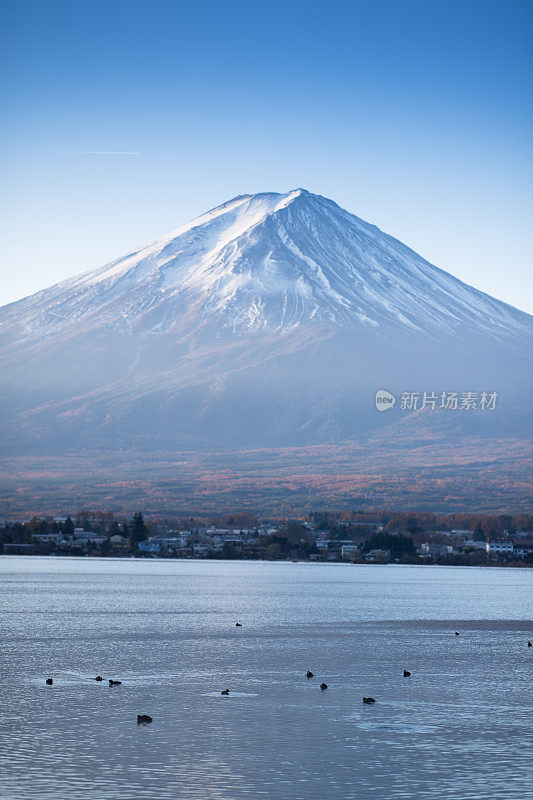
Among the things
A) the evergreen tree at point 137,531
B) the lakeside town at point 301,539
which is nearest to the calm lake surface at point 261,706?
the lakeside town at point 301,539

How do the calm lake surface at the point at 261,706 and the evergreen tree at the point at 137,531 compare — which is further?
the evergreen tree at the point at 137,531

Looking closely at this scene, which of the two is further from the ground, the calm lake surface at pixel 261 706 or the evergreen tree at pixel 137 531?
the evergreen tree at pixel 137 531

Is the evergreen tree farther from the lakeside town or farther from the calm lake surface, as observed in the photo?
the calm lake surface

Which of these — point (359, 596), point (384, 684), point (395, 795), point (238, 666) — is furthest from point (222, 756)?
point (359, 596)

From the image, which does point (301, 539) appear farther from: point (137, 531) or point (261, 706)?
point (261, 706)

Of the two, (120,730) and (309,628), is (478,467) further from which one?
(120,730)

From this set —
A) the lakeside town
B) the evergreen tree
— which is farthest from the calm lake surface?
the evergreen tree

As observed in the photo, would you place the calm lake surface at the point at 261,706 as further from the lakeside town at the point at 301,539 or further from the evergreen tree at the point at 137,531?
the evergreen tree at the point at 137,531
